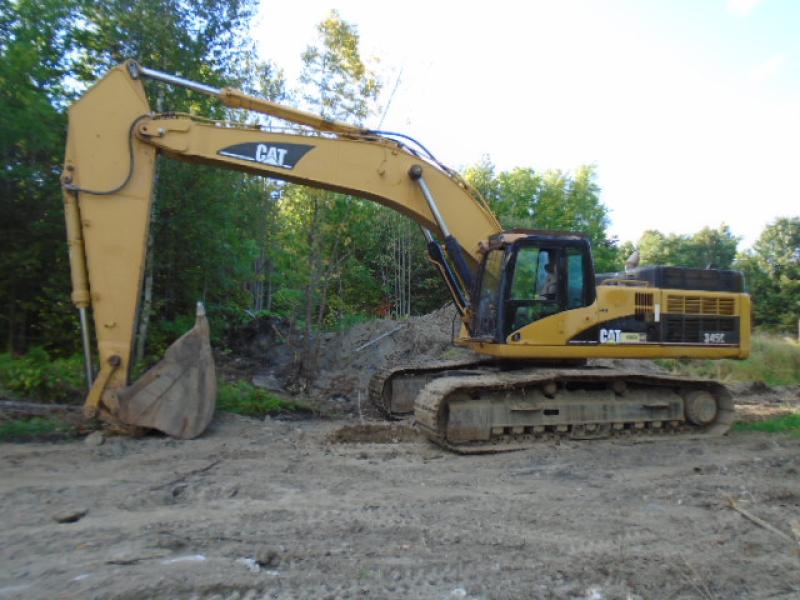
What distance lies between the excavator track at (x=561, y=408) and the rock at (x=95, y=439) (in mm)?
3332

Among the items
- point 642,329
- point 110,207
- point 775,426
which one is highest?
point 110,207

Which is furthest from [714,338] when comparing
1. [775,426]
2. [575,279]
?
[575,279]

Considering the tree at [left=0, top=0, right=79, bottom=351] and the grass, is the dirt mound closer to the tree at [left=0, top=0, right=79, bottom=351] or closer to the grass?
the tree at [left=0, top=0, right=79, bottom=351]

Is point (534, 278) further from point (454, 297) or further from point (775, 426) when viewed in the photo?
point (775, 426)

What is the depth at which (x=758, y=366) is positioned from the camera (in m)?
16.3

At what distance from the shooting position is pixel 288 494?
4.84 meters

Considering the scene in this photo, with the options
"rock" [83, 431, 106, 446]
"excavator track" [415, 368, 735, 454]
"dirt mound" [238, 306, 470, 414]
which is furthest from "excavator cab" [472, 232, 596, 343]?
"rock" [83, 431, 106, 446]

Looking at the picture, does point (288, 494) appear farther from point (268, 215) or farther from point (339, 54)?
point (268, 215)

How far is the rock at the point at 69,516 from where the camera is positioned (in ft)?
13.4

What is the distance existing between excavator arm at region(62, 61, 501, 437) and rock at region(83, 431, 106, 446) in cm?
22

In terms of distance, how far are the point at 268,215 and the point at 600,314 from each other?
29.0 feet

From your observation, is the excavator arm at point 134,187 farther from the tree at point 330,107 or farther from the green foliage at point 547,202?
the green foliage at point 547,202

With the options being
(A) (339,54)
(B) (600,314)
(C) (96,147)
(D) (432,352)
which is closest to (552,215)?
(D) (432,352)

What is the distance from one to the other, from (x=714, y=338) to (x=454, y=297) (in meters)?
3.35
